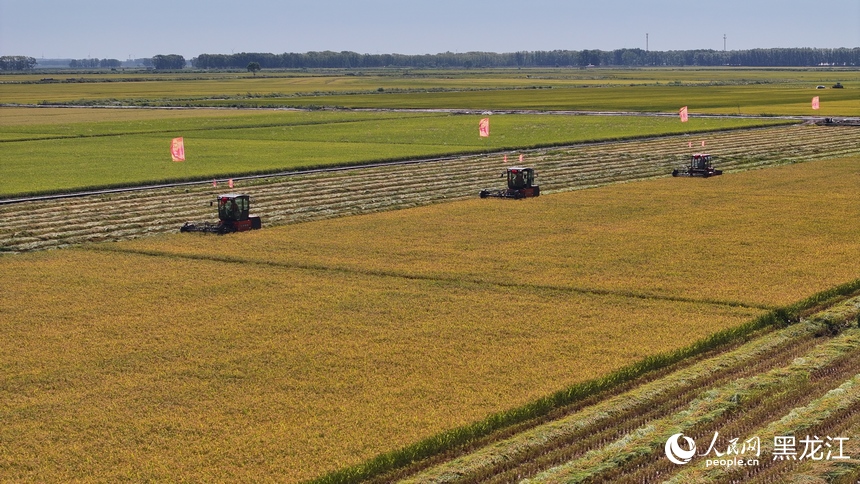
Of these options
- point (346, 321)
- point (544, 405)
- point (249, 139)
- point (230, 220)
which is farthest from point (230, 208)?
point (249, 139)

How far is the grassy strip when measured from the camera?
19.4m

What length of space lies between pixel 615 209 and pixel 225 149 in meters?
45.2

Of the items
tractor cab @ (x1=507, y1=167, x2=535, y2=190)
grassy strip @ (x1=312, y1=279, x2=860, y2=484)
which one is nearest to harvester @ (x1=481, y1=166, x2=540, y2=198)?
tractor cab @ (x1=507, y1=167, x2=535, y2=190)

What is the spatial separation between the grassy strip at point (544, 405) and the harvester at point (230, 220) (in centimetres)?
2430

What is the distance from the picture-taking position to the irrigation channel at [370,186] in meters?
49.5

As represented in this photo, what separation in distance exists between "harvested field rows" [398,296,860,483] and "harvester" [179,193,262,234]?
25597 millimetres

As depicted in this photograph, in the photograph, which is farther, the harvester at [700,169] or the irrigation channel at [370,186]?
the harvester at [700,169]

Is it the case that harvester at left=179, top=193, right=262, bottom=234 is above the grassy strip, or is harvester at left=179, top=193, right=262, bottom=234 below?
above

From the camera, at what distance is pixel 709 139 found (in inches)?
3669

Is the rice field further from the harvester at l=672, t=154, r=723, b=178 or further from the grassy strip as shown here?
the harvester at l=672, t=154, r=723, b=178

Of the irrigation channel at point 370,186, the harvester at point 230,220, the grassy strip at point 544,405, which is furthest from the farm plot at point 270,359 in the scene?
the irrigation channel at point 370,186

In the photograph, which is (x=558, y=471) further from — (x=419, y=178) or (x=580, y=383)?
(x=419, y=178)

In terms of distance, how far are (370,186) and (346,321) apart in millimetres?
33647

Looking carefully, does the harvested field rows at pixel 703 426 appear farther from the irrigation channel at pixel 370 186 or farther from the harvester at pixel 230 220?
the irrigation channel at pixel 370 186
